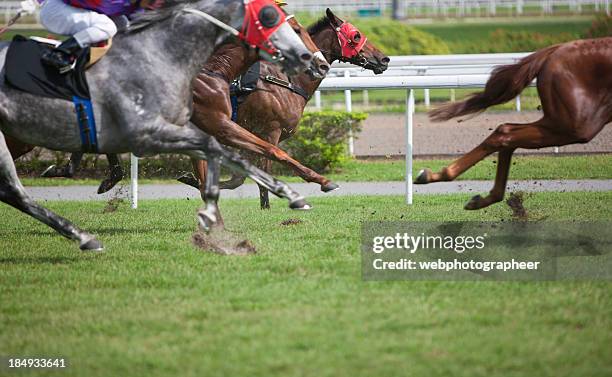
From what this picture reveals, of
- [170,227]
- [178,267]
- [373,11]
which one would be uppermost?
[178,267]

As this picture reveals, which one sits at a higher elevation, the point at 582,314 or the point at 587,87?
the point at 587,87

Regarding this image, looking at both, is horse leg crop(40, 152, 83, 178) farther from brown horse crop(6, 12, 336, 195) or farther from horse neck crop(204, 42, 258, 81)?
horse neck crop(204, 42, 258, 81)

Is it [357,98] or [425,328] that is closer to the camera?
[425,328]

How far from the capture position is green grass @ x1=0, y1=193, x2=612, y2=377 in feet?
12.8

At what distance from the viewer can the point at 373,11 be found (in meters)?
38.6

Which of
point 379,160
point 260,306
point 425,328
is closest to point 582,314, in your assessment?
point 425,328

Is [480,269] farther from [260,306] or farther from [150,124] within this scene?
[150,124]

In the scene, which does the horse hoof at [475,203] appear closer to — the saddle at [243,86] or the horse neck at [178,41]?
the horse neck at [178,41]

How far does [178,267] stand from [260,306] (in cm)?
131

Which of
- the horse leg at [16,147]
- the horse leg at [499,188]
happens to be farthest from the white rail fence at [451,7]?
the horse leg at [499,188]

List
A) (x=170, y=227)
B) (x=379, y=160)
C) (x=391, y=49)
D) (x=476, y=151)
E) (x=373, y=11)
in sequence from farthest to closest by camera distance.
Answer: (x=373, y=11) → (x=391, y=49) → (x=379, y=160) → (x=170, y=227) → (x=476, y=151)

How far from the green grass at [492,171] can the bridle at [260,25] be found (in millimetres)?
5304

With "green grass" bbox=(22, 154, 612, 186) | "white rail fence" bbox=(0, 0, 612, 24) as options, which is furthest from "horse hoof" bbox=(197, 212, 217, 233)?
"white rail fence" bbox=(0, 0, 612, 24)

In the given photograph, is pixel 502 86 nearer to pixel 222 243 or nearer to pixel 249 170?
pixel 249 170
